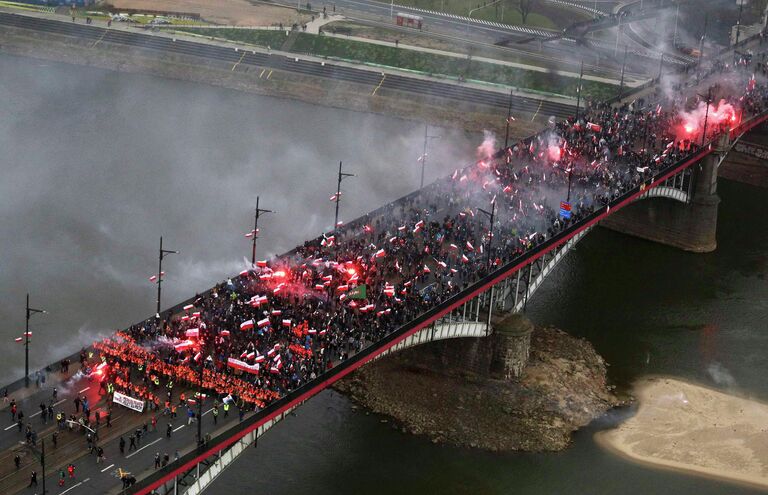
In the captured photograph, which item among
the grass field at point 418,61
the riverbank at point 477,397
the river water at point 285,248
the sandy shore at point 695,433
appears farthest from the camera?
the grass field at point 418,61

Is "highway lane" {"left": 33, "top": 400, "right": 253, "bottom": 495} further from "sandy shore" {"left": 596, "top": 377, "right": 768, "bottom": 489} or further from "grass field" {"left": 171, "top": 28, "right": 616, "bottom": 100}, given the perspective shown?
"grass field" {"left": 171, "top": 28, "right": 616, "bottom": 100}

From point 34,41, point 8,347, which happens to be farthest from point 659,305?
point 34,41

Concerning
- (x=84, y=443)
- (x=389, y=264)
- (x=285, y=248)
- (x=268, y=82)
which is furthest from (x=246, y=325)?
(x=268, y=82)

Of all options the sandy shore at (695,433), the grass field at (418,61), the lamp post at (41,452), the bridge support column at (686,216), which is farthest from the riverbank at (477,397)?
the grass field at (418,61)

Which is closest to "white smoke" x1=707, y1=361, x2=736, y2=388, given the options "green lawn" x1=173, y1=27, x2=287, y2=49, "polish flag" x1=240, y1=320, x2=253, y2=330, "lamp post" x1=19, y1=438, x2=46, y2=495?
"polish flag" x1=240, y1=320, x2=253, y2=330

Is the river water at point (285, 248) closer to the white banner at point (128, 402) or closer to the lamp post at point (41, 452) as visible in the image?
the white banner at point (128, 402)
